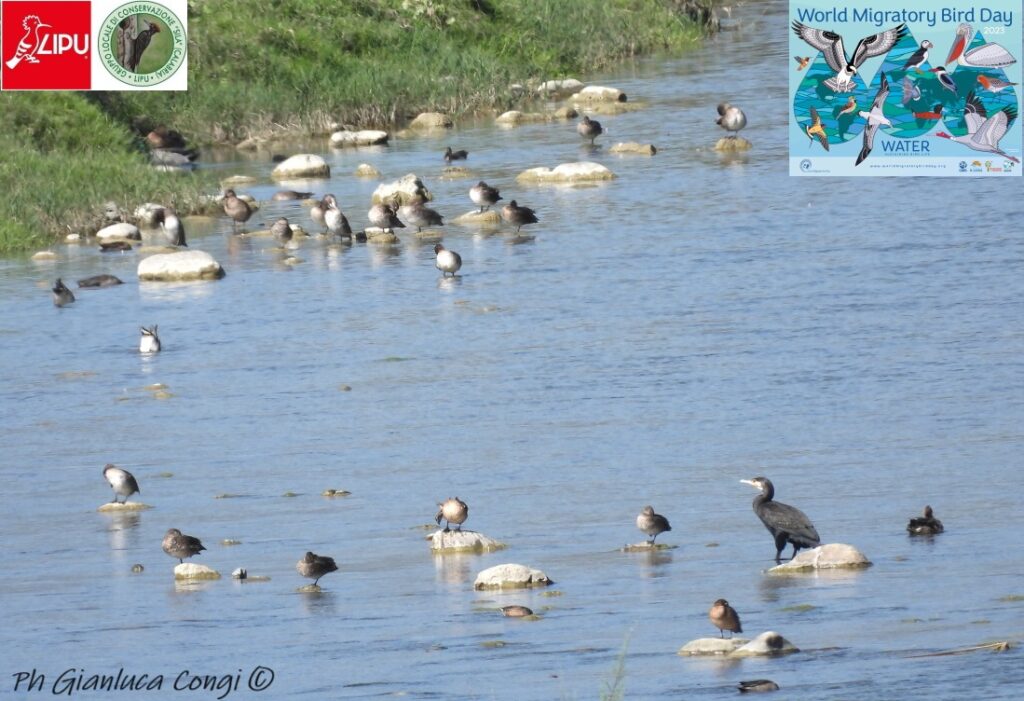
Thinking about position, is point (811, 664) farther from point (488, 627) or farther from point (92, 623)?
point (92, 623)

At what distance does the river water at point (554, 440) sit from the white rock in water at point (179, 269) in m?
0.38

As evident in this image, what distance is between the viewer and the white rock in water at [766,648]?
11.5 m

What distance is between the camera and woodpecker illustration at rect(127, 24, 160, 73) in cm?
3921

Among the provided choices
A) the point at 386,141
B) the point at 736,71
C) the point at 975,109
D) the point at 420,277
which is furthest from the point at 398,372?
the point at 736,71

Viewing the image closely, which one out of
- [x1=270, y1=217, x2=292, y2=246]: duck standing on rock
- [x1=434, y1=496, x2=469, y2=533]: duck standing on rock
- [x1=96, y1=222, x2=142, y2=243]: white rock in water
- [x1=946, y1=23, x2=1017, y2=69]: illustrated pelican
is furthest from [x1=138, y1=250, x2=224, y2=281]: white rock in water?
[x1=434, y1=496, x2=469, y2=533]: duck standing on rock

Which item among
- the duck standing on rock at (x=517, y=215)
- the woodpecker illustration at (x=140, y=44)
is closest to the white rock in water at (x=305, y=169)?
the woodpecker illustration at (x=140, y=44)

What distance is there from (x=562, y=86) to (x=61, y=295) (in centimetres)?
2366

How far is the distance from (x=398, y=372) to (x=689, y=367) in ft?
11.5

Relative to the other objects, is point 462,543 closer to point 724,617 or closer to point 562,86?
point 724,617

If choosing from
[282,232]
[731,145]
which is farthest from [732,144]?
[282,232]

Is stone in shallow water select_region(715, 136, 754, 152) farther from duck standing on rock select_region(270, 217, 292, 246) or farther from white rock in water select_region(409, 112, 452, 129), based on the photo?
duck standing on rock select_region(270, 217, 292, 246)

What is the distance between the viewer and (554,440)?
62.2 ft

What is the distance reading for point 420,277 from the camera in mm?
28750

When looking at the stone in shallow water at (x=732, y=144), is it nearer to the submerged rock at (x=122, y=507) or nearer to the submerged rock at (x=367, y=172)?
the submerged rock at (x=367, y=172)
